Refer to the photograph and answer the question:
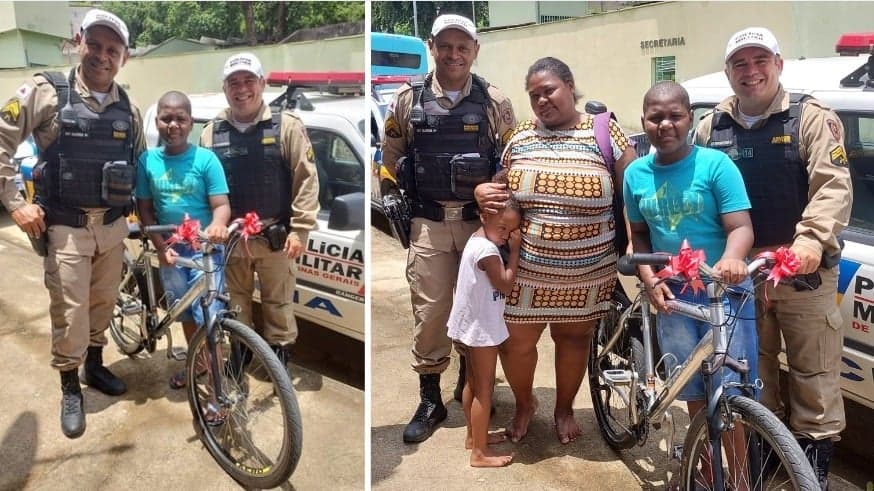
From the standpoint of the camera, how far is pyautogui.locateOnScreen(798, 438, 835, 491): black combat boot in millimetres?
2277

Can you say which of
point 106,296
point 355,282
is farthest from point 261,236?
point 106,296

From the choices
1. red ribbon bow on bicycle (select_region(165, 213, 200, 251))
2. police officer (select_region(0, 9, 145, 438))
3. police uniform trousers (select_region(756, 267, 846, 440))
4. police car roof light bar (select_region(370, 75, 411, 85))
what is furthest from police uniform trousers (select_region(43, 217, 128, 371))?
police car roof light bar (select_region(370, 75, 411, 85))

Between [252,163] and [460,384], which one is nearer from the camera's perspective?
[252,163]

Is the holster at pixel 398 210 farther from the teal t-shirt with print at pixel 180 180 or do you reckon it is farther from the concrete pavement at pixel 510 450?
the concrete pavement at pixel 510 450

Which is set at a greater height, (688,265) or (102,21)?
(102,21)

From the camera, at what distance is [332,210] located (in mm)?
3354

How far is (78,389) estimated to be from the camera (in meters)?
3.07

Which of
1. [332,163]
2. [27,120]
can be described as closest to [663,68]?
[332,163]

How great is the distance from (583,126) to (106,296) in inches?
91.2

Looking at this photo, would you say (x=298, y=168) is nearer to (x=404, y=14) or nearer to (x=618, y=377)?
(x=618, y=377)

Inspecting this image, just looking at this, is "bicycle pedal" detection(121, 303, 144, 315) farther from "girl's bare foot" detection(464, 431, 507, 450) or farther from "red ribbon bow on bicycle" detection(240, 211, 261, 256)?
"girl's bare foot" detection(464, 431, 507, 450)

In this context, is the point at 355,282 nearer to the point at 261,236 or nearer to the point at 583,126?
the point at 261,236

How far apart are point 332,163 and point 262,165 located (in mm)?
487

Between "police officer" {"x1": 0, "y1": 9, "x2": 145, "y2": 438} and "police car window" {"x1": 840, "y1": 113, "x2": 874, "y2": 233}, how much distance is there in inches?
117
